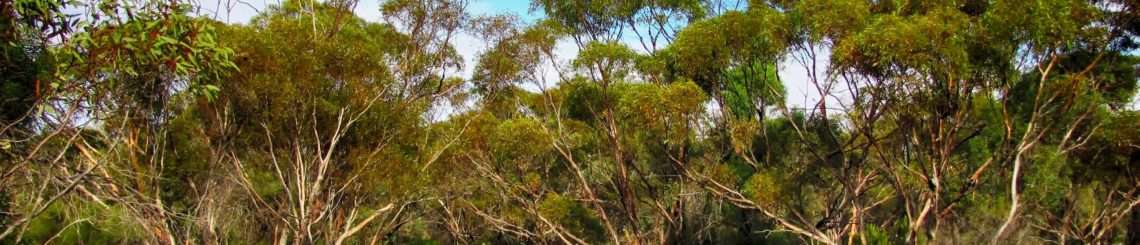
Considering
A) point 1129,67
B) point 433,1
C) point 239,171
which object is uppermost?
point 433,1

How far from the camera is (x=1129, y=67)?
39.4 feet

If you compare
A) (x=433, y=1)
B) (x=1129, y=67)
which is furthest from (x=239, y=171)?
(x=1129, y=67)

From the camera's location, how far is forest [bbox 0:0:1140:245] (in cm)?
685

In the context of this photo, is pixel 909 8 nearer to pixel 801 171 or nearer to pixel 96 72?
pixel 801 171

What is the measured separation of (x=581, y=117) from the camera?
18062 mm

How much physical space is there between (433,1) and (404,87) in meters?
1.49

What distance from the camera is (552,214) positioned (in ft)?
58.1

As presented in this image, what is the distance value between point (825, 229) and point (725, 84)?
2.87 m

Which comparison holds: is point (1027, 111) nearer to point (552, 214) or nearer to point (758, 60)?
point (758, 60)

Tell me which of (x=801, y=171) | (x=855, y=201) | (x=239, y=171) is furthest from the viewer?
(x=801, y=171)

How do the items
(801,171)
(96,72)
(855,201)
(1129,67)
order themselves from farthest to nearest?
(801,171)
(855,201)
(1129,67)
(96,72)

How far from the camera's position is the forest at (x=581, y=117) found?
6.85 meters

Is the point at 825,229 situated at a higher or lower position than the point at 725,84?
lower

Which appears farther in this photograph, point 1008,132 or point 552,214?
point 552,214
